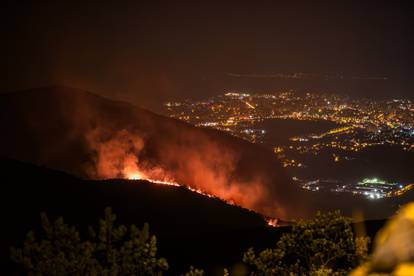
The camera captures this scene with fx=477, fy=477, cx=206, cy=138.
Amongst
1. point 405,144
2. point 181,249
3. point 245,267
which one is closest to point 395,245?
point 245,267

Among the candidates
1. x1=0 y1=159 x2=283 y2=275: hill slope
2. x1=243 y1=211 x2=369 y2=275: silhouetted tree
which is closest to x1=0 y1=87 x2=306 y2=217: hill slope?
x1=0 y1=159 x2=283 y2=275: hill slope

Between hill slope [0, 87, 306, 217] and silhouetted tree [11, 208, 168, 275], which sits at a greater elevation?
hill slope [0, 87, 306, 217]

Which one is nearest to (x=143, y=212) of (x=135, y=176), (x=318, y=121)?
(x=135, y=176)

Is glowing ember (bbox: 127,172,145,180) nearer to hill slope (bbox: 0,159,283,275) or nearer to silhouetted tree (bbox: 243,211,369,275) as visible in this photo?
hill slope (bbox: 0,159,283,275)

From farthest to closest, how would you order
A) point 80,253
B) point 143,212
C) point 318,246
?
point 143,212 → point 80,253 → point 318,246

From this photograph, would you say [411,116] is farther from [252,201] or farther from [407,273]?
[407,273]

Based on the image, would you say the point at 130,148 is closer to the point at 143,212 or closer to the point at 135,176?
the point at 135,176

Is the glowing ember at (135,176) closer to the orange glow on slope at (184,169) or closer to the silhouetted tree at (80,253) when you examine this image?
the orange glow on slope at (184,169)

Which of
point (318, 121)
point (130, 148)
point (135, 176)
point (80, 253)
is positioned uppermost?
point (318, 121)
